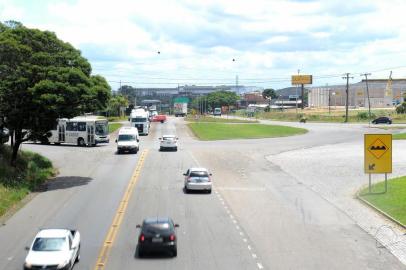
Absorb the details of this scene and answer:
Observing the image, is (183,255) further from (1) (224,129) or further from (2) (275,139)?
(1) (224,129)

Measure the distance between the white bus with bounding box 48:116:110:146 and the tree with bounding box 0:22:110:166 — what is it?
88.1 feet

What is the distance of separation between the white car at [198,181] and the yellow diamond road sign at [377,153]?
9491 mm

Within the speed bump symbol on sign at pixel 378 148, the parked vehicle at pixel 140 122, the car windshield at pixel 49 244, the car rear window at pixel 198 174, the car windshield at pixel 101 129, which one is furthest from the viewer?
the parked vehicle at pixel 140 122

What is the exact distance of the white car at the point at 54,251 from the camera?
1830 cm

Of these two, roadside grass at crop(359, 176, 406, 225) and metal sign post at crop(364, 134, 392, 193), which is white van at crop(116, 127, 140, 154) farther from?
metal sign post at crop(364, 134, 392, 193)

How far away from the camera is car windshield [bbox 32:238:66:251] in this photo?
1920 cm

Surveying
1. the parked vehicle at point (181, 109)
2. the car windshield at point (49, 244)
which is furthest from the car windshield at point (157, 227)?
the parked vehicle at point (181, 109)

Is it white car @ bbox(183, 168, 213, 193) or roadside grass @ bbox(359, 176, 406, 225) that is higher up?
white car @ bbox(183, 168, 213, 193)

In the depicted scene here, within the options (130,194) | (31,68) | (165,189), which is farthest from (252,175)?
(31,68)

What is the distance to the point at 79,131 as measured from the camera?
67.4 meters

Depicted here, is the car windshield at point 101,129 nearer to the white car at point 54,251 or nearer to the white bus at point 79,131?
the white bus at point 79,131

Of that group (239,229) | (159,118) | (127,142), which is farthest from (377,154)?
(159,118)

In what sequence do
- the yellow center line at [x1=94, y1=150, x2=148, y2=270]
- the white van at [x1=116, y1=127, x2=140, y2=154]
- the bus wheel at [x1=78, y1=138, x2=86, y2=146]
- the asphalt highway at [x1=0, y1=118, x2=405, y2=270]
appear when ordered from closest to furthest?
the yellow center line at [x1=94, y1=150, x2=148, y2=270]
the asphalt highway at [x1=0, y1=118, x2=405, y2=270]
the white van at [x1=116, y1=127, x2=140, y2=154]
the bus wheel at [x1=78, y1=138, x2=86, y2=146]

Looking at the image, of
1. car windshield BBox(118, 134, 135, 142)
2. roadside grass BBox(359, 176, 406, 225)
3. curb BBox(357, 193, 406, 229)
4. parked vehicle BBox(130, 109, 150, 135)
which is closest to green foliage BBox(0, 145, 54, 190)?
car windshield BBox(118, 134, 135, 142)
